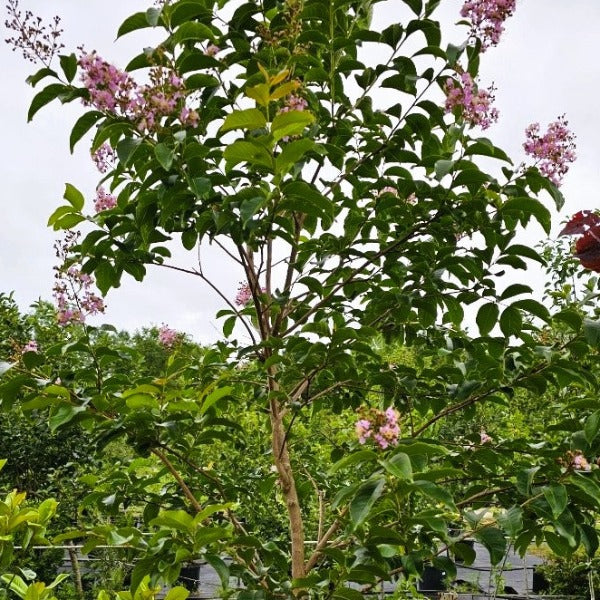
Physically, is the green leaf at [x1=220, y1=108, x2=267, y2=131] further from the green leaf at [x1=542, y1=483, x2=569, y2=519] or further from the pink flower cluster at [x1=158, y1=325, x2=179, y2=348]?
the pink flower cluster at [x1=158, y1=325, x2=179, y2=348]

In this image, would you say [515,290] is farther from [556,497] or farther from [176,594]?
[176,594]

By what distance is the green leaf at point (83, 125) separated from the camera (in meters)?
1.46

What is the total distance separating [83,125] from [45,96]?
94 mm

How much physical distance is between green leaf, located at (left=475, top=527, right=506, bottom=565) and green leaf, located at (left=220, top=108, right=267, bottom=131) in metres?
0.96

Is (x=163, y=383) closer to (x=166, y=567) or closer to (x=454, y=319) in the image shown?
(x=166, y=567)

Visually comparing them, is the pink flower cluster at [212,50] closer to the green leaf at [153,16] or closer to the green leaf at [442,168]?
the green leaf at [153,16]

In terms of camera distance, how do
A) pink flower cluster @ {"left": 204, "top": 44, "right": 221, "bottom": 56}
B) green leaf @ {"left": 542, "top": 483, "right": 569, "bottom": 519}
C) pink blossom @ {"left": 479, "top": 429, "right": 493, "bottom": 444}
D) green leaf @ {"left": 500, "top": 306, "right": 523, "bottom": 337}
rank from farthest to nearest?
pink blossom @ {"left": 479, "top": 429, "right": 493, "bottom": 444}
green leaf @ {"left": 500, "top": 306, "right": 523, "bottom": 337}
pink flower cluster @ {"left": 204, "top": 44, "right": 221, "bottom": 56}
green leaf @ {"left": 542, "top": 483, "right": 569, "bottom": 519}

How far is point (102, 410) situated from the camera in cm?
159

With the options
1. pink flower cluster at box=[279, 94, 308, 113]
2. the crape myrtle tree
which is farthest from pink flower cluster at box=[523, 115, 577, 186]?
pink flower cluster at box=[279, 94, 308, 113]

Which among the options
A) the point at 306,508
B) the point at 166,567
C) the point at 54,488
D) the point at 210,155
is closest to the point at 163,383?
the point at 166,567

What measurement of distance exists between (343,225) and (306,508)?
2760mm

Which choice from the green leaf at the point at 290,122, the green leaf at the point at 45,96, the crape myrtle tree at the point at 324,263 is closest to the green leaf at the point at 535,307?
the crape myrtle tree at the point at 324,263

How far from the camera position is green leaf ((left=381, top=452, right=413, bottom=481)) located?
113 cm

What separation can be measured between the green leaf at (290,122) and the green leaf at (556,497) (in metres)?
0.86
